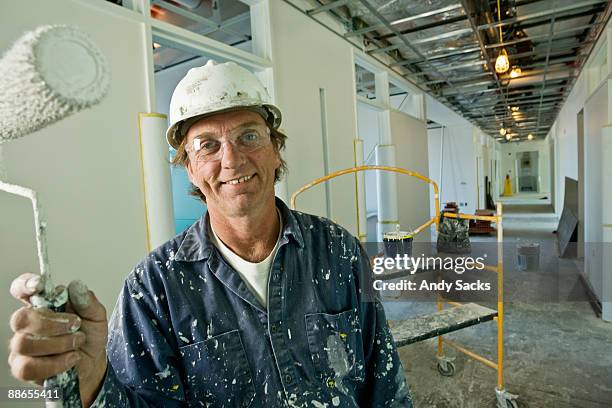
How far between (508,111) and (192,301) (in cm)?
958

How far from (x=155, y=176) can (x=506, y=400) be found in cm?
242

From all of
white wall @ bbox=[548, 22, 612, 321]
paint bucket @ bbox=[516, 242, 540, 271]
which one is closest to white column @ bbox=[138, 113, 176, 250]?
white wall @ bbox=[548, 22, 612, 321]

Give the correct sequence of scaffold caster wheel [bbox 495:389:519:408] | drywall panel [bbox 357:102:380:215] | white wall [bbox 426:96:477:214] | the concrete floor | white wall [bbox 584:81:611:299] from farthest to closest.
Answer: white wall [bbox 426:96:477:214] → drywall panel [bbox 357:102:380:215] → white wall [bbox 584:81:611:299] → the concrete floor → scaffold caster wheel [bbox 495:389:519:408]

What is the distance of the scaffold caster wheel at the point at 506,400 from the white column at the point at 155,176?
220 centimetres

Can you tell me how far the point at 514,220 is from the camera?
9828 mm

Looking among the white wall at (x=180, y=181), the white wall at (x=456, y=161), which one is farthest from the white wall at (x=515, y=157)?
the white wall at (x=180, y=181)

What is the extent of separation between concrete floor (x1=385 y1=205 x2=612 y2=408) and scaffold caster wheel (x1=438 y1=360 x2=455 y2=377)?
0.11 feet

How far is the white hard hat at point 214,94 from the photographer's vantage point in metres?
0.99

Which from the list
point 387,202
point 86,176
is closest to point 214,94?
point 86,176

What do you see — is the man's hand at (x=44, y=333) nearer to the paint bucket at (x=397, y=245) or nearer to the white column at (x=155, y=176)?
the white column at (x=155, y=176)

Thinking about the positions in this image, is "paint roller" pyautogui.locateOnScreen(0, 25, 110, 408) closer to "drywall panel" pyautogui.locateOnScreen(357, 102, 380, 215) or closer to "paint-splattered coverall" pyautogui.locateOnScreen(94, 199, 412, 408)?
"paint-splattered coverall" pyautogui.locateOnScreen(94, 199, 412, 408)

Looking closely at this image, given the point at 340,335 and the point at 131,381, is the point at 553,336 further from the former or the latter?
the point at 131,381

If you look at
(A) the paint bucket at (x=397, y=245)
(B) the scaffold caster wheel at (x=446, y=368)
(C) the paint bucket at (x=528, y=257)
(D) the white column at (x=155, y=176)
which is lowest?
(B) the scaffold caster wheel at (x=446, y=368)

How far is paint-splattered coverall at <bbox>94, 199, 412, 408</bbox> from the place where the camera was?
36.9 inches
